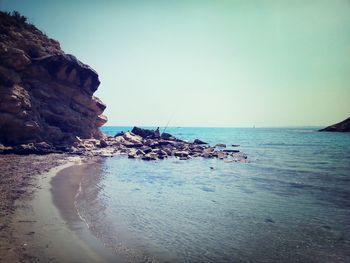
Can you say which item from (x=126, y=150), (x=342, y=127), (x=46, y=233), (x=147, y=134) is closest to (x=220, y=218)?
(x=46, y=233)

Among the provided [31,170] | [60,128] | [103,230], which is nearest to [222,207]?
[103,230]

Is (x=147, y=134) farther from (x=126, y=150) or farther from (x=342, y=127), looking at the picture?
(x=342, y=127)

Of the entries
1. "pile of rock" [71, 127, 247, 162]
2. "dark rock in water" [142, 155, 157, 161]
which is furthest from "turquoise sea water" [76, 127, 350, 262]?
"pile of rock" [71, 127, 247, 162]

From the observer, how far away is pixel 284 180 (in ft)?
68.2

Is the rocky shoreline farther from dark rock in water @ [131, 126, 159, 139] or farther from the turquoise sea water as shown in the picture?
the turquoise sea water

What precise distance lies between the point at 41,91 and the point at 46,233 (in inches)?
1218

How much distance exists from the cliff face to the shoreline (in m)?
18.4

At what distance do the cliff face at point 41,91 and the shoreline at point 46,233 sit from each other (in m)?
18.4

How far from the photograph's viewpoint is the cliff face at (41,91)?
2922cm

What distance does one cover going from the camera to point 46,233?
8781mm

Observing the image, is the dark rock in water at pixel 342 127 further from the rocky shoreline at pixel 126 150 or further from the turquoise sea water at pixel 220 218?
the turquoise sea water at pixel 220 218

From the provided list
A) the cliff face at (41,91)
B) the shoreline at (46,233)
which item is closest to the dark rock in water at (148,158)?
the cliff face at (41,91)

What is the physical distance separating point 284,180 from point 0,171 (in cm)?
2251

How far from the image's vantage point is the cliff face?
29219 mm
